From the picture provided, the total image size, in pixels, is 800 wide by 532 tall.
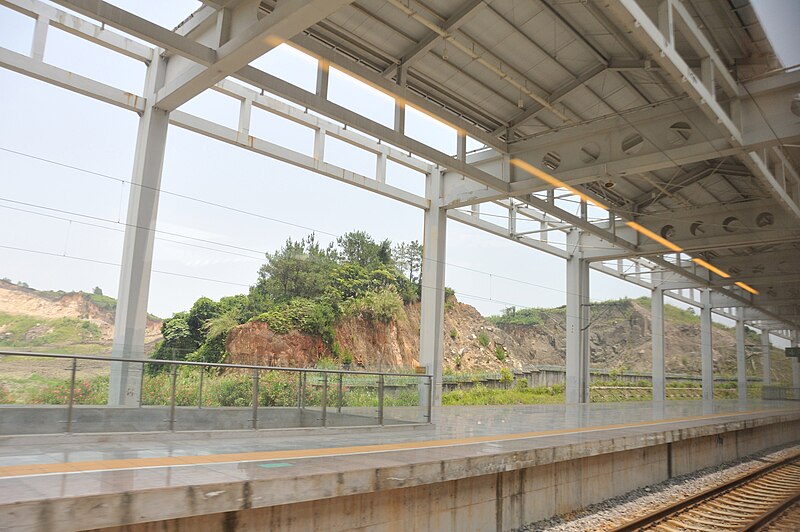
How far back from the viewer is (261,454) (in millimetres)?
6516

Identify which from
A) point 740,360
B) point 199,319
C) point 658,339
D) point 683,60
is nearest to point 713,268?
point 658,339

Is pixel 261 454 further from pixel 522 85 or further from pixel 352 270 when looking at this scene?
pixel 352 270

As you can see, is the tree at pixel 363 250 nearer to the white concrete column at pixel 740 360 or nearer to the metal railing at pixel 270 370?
the metal railing at pixel 270 370

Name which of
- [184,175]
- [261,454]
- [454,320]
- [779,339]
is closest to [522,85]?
[184,175]

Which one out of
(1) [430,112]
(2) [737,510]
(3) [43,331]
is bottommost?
(2) [737,510]

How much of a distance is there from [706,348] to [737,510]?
3290 cm

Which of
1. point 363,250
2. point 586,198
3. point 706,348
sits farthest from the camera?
point 706,348

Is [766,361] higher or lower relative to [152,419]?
higher

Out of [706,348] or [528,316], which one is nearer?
[706,348]

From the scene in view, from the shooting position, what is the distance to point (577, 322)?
2784 centimetres

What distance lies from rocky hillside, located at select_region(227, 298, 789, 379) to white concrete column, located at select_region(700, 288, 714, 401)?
2.52 feet

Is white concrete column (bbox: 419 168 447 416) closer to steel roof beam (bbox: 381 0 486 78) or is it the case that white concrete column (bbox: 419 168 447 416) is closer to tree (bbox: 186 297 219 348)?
steel roof beam (bbox: 381 0 486 78)

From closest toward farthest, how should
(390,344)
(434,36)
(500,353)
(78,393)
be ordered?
(78,393) < (434,36) < (390,344) < (500,353)

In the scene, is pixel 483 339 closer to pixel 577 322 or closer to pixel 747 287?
pixel 577 322
